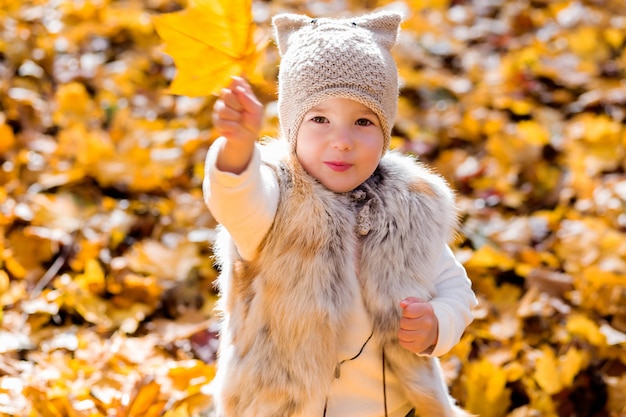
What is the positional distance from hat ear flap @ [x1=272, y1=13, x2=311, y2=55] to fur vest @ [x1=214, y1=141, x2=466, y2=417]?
7.5 inches

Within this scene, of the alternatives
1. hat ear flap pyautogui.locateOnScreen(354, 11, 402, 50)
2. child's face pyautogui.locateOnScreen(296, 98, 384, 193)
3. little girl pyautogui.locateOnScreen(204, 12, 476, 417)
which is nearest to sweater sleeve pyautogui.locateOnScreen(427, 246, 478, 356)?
little girl pyautogui.locateOnScreen(204, 12, 476, 417)

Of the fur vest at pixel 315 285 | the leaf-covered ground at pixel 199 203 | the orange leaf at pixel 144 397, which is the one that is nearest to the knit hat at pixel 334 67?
the fur vest at pixel 315 285

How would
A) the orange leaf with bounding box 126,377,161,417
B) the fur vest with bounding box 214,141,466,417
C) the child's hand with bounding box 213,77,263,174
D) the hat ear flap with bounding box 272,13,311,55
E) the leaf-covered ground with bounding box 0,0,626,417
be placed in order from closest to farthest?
the child's hand with bounding box 213,77,263,174
the fur vest with bounding box 214,141,466,417
the hat ear flap with bounding box 272,13,311,55
the orange leaf with bounding box 126,377,161,417
the leaf-covered ground with bounding box 0,0,626,417

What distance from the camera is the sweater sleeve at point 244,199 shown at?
41.8 inches

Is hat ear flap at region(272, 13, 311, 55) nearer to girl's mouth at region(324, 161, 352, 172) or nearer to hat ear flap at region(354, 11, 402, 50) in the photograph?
hat ear flap at region(354, 11, 402, 50)

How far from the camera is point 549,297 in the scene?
2.02 meters

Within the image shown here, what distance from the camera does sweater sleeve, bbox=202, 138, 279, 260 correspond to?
106 cm

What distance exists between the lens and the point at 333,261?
121 centimetres

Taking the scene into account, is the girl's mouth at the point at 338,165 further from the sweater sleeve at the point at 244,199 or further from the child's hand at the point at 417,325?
the child's hand at the point at 417,325

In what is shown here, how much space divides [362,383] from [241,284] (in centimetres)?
26

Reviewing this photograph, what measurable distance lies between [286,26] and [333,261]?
0.43 m

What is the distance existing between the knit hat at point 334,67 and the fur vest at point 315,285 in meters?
0.10

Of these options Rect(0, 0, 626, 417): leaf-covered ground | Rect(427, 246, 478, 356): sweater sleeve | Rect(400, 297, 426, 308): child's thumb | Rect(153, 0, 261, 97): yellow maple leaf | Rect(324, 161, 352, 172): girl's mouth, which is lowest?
Rect(0, 0, 626, 417): leaf-covered ground

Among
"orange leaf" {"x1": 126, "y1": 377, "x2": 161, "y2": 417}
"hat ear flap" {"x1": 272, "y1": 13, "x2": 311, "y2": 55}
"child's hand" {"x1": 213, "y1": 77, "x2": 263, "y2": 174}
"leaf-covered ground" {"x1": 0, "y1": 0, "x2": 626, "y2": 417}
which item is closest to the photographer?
"child's hand" {"x1": 213, "y1": 77, "x2": 263, "y2": 174}
